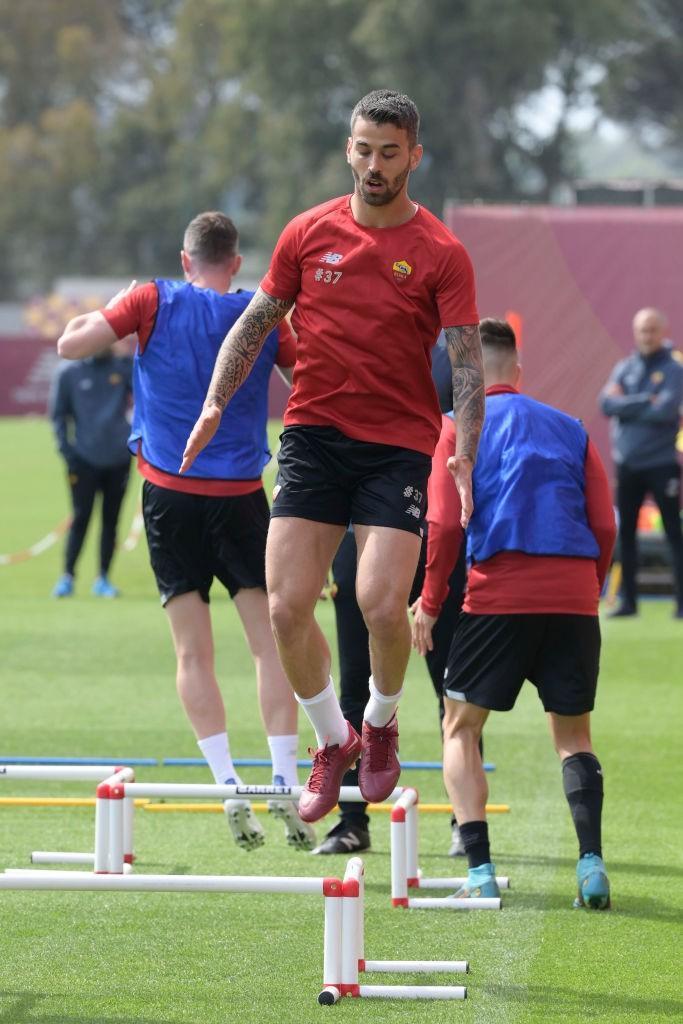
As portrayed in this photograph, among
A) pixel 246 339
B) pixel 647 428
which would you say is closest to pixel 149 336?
pixel 246 339

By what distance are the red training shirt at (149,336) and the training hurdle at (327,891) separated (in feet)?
6.15

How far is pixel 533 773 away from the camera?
997cm

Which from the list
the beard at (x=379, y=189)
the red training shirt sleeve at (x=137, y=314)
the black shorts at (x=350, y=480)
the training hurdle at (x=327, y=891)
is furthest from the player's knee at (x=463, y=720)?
the beard at (x=379, y=189)

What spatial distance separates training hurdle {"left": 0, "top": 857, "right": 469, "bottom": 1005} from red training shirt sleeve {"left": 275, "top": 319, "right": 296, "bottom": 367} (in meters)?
2.12

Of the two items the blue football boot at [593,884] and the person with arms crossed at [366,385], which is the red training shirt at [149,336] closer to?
the person with arms crossed at [366,385]

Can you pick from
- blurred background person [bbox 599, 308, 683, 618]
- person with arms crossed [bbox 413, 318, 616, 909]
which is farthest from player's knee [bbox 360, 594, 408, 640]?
blurred background person [bbox 599, 308, 683, 618]

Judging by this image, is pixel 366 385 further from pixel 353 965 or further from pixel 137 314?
pixel 353 965

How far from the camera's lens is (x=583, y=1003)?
579 cm

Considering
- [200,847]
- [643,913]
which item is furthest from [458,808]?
[200,847]

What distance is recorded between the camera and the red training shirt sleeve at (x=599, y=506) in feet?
23.6

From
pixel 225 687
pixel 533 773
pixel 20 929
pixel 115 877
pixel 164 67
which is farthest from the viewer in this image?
pixel 164 67

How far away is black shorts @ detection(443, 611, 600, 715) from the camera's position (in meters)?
7.14

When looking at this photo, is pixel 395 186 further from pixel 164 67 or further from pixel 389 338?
pixel 164 67

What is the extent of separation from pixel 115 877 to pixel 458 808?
1.89 m
